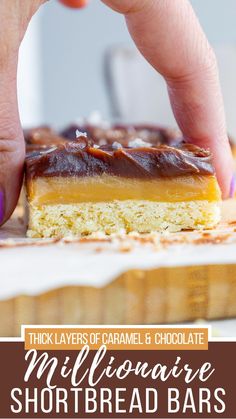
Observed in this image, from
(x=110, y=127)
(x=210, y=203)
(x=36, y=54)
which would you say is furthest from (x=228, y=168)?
(x=36, y=54)

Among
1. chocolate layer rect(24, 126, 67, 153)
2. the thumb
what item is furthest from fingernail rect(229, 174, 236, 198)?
chocolate layer rect(24, 126, 67, 153)

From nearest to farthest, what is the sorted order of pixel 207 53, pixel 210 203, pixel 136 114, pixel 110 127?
1. pixel 210 203
2. pixel 207 53
3. pixel 110 127
4. pixel 136 114

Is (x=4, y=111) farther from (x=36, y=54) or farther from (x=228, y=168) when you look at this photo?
(x=36, y=54)

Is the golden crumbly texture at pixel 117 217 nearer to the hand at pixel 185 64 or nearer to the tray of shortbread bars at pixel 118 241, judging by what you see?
the tray of shortbread bars at pixel 118 241

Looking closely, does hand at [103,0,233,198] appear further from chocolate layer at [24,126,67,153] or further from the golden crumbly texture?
chocolate layer at [24,126,67,153]

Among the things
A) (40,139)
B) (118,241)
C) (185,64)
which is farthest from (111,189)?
(40,139)

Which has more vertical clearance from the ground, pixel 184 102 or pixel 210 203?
pixel 184 102
